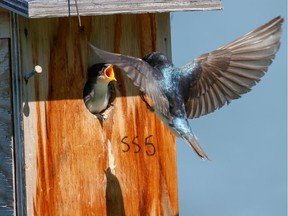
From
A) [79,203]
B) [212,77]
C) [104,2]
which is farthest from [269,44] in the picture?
[79,203]

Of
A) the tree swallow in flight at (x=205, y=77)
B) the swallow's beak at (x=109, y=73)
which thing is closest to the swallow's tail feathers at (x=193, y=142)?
the tree swallow in flight at (x=205, y=77)

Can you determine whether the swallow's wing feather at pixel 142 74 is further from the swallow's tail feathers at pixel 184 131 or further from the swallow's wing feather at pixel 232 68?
the swallow's wing feather at pixel 232 68

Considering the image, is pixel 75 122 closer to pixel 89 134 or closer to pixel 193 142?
pixel 89 134

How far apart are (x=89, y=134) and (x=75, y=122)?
0.22ft

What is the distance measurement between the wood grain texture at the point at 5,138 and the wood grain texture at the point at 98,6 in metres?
0.16

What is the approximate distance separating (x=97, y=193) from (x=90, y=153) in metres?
0.14

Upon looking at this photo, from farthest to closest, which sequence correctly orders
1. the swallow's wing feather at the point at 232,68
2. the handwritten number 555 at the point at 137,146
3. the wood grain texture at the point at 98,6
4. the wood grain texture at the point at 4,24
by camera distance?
the handwritten number 555 at the point at 137,146 < the swallow's wing feather at the point at 232,68 < the wood grain texture at the point at 4,24 < the wood grain texture at the point at 98,6

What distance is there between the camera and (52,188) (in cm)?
414

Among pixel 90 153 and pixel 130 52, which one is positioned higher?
pixel 130 52

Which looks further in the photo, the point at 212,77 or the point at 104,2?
the point at 212,77

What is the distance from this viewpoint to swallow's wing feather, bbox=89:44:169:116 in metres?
3.78

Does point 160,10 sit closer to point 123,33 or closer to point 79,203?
point 123,33

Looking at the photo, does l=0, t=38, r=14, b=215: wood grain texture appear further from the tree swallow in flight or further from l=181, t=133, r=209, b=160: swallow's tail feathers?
l=181, t=133, r=209, b=160: swallow's tail feathers

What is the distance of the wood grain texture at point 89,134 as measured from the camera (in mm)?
4125
